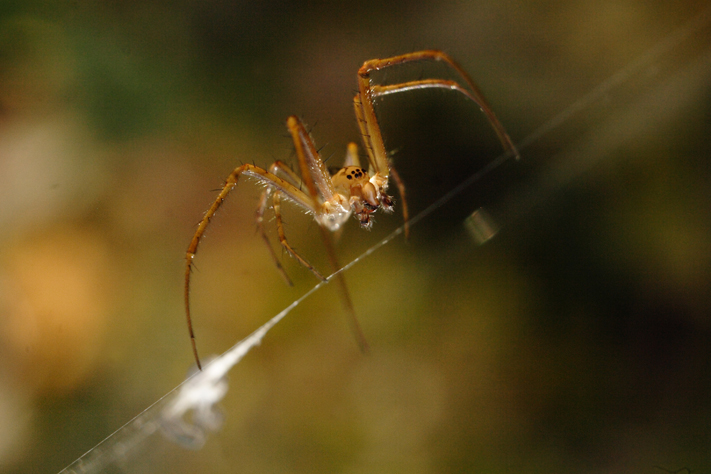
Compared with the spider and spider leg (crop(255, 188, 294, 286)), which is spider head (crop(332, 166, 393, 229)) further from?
spider leg (crop(255, 188, 294, 286))

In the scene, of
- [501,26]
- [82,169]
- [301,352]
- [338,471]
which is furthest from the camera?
[501,26]

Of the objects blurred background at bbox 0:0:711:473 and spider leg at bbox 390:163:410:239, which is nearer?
blurred background at bbox 0:0:711:473

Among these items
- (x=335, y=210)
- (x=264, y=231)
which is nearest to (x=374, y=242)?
(x=335, y=210)

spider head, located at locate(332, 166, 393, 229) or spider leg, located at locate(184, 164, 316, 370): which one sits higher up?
spider leg, located at locate(184, 164, 316, 370)

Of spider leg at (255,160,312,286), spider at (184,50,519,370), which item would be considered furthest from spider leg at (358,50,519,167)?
spider leg at (255,160,312,286)

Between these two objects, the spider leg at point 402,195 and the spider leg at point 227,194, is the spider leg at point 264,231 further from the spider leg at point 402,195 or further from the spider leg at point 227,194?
the spider leg at point 402,195

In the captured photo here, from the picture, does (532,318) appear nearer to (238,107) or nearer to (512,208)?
(512,208)

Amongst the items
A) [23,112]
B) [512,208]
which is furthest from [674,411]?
[23,112]

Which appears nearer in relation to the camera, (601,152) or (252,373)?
(252,373)
